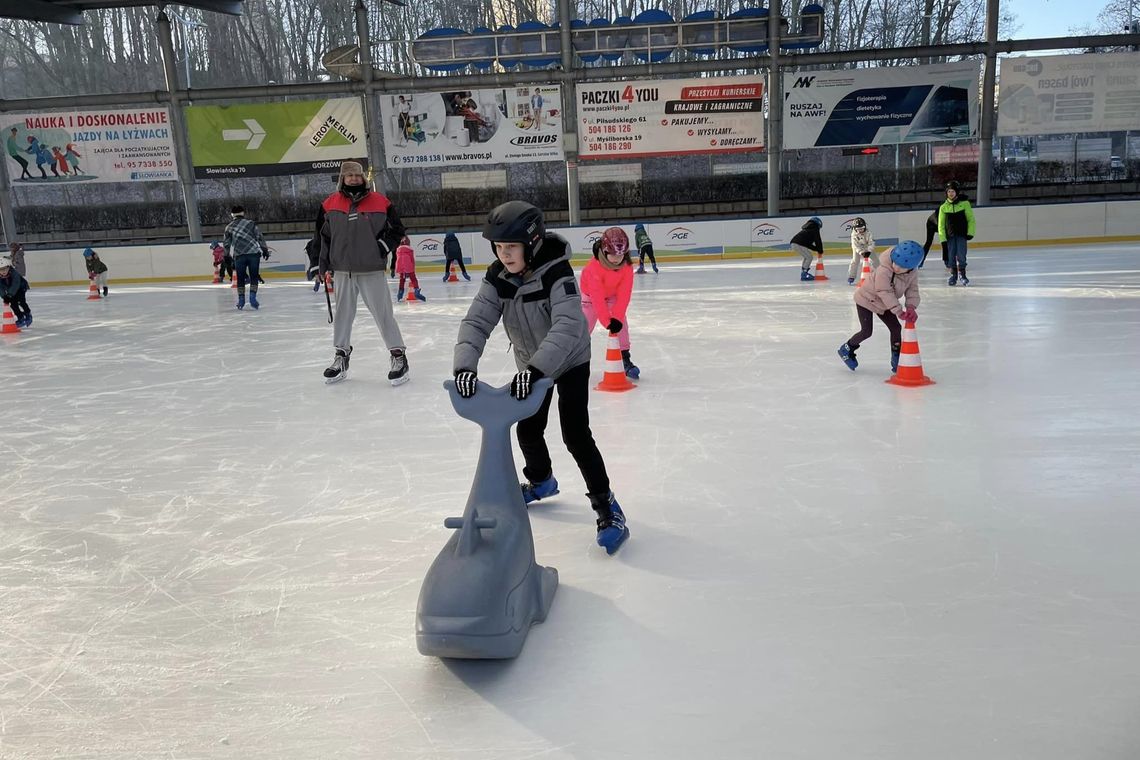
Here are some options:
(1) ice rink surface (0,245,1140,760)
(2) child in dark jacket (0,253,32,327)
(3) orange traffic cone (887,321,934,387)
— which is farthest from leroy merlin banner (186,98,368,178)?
(3) orange traffic cone (887,321,934,387)

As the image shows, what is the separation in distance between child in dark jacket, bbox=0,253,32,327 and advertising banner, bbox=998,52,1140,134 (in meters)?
15.8

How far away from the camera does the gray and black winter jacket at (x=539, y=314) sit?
2.71 meters

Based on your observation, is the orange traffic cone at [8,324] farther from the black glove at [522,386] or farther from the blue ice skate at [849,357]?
the black glove at [522,386]

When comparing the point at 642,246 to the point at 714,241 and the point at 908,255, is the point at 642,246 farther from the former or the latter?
the point at 908,255

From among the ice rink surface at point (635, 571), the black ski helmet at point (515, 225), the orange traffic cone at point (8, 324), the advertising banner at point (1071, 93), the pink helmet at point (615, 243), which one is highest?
the advertising banner at point (1071, 93)

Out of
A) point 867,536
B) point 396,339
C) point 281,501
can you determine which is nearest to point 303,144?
point 396,339

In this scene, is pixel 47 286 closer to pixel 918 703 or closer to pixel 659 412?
pixel 659 412

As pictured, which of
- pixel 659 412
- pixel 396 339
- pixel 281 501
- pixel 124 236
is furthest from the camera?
pixel 124 236

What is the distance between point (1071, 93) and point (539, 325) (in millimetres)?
16946

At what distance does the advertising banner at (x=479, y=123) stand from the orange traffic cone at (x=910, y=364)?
1225cm

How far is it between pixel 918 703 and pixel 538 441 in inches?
67.8

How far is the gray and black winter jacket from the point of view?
2.71m

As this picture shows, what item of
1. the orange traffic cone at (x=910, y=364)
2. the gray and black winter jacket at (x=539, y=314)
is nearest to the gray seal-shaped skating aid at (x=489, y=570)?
the gray and black winter jacket at (x=539, y=314)

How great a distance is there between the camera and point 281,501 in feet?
12.4
